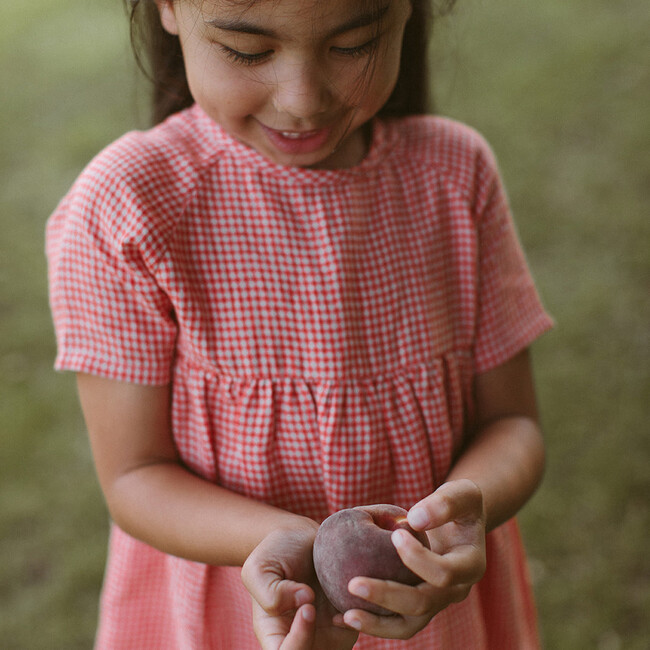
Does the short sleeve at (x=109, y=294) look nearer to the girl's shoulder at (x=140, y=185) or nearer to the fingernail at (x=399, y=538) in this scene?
the girl's shoulder at (x=140, y=185)

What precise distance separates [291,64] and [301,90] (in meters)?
0.03

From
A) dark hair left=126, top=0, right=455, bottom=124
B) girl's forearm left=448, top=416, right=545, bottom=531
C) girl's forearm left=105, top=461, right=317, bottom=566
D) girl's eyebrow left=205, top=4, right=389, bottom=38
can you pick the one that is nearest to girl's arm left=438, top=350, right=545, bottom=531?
girl's forearm left=448, top=416, right=545, bottom=531

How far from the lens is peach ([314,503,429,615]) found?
33.1 inches

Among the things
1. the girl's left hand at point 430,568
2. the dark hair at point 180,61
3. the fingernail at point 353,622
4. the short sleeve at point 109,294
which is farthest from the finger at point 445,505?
the dark hair at point 180,61

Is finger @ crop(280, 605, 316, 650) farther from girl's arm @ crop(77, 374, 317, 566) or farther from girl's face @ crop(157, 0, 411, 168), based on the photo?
girl's face @ crop(157, 0, 411, 168)

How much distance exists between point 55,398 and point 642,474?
1657 millimetres

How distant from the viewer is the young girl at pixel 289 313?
38.2 inches

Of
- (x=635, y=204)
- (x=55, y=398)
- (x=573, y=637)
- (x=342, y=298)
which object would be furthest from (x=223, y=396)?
(x=635, y=204)

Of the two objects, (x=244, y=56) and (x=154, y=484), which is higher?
(x=244, y=56)

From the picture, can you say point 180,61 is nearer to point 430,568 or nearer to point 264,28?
point 264,28

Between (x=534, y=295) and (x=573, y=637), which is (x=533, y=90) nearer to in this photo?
(x=573, y=637)

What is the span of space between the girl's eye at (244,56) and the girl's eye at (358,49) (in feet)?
0.25

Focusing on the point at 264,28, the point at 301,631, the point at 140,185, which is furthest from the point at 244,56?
the point at 301,631

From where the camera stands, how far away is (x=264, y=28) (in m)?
0.86
